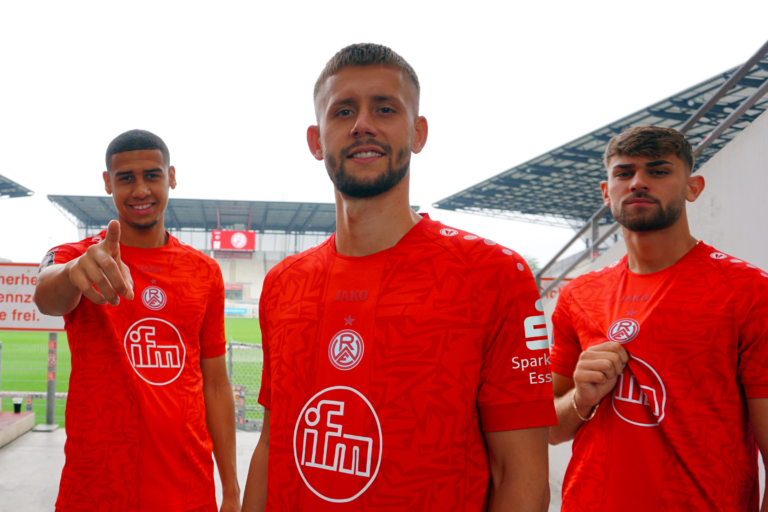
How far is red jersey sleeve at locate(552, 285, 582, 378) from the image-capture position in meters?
1.87

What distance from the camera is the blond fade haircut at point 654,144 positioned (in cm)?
164

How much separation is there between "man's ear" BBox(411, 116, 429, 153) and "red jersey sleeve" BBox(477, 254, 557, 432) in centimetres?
44

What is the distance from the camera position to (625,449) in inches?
59.7

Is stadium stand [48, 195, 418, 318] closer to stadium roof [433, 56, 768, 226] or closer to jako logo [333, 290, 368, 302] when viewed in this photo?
stadium roof [433, 56, 768, 226]

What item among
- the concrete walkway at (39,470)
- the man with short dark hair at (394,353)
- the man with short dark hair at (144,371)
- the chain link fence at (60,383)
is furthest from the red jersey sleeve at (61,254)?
the chain link fence at (60,383)

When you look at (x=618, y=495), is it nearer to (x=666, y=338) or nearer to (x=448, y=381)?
(x=666, y=338)

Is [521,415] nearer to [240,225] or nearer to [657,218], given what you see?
[657,218]

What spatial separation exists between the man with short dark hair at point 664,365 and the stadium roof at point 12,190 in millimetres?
20248

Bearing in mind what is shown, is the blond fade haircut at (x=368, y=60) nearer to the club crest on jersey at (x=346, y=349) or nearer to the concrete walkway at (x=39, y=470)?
the club crest on jersey at (x=346, y=349)

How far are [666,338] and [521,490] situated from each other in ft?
2.84

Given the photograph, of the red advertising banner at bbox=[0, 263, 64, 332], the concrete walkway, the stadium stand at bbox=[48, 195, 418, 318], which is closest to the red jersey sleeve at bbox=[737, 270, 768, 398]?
the concrete walkway

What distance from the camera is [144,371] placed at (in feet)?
6.08

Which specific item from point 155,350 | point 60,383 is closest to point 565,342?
point 155,350

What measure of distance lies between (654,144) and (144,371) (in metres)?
2.07
